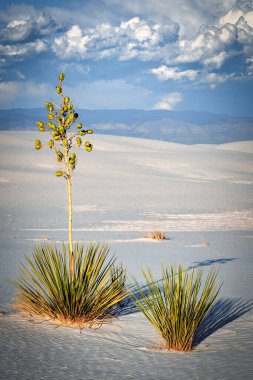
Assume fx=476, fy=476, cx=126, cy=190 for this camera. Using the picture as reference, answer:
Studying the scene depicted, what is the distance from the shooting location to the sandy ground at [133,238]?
3607 mm

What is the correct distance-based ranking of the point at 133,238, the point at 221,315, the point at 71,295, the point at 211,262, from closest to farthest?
the point at 71,295 < the point at 221,315 < the point at 211,262 < the point at 133,238

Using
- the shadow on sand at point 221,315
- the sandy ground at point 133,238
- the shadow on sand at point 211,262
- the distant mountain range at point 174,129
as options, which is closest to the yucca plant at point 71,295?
the sandy ground at point 133,238

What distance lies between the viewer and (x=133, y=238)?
474 inches

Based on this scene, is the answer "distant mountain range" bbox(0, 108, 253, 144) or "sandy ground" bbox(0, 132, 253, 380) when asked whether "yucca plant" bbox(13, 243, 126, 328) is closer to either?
"sandy ground" bbox(0, 132, 253, 380)

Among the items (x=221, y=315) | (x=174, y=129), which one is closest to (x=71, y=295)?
(x=221, y=315)

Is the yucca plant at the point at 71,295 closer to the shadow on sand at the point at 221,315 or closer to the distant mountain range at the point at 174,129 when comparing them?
the shadow on sand at the point at 221,315

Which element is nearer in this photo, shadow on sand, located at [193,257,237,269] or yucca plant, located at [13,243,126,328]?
yucca plant, located at [13,243,126,328]

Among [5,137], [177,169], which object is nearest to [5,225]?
[177,169]

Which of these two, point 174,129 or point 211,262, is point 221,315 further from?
point 174,129

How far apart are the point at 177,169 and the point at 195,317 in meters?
29.2

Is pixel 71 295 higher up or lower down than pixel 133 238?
lower down

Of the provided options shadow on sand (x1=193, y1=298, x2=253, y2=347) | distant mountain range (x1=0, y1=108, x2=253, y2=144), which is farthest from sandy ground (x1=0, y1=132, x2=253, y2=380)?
distant mountain range (x1=0, y1=108, x2=253, y2=144)

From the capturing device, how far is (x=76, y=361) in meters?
3.59

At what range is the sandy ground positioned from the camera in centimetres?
361
